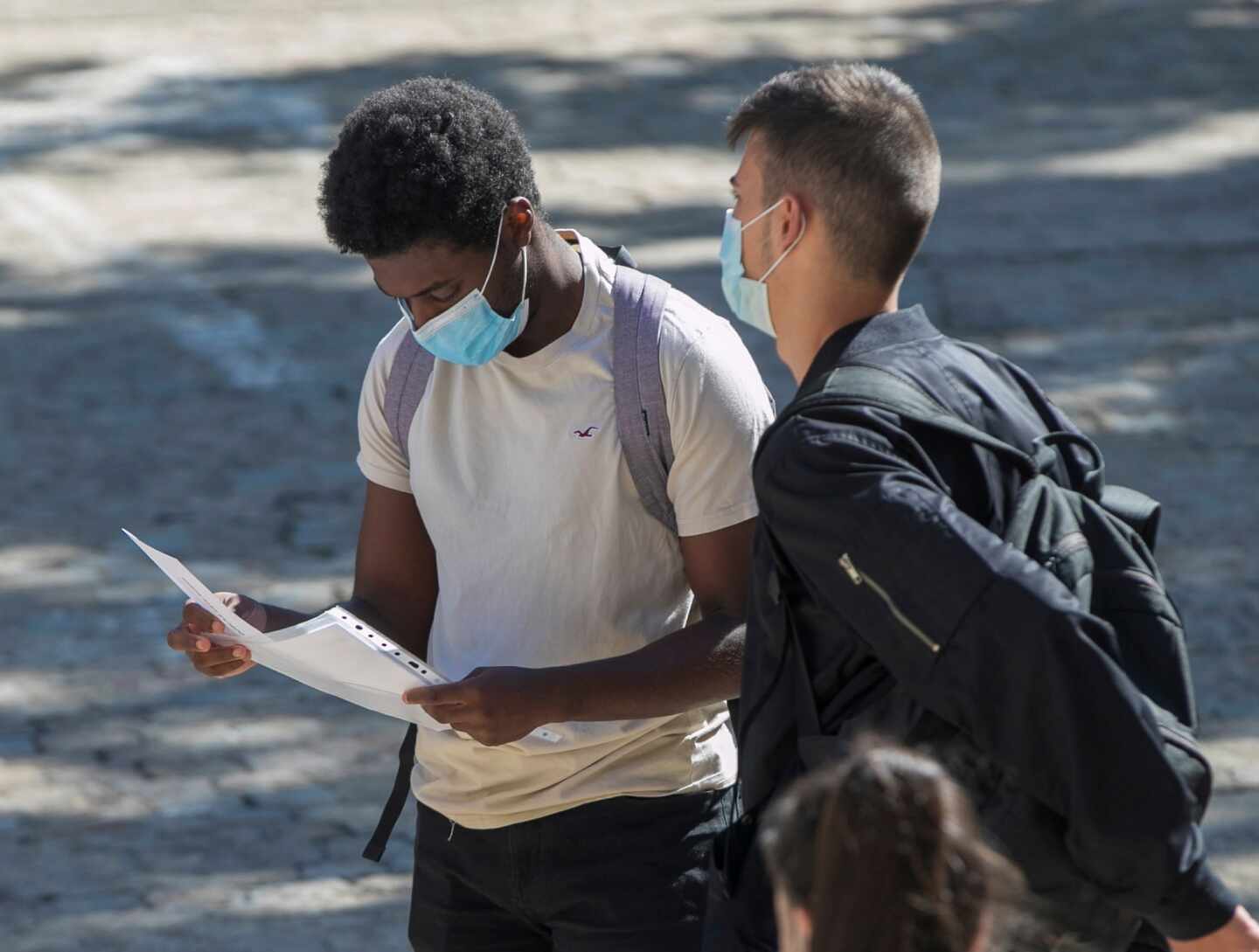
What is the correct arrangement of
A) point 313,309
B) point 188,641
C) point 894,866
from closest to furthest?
point 894,866 → point 188,641 → point 313,309

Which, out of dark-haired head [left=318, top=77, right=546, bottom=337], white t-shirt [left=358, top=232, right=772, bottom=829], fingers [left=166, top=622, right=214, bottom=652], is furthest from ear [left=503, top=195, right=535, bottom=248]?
fingers [left=166, top=622, right=214, bottom=652]

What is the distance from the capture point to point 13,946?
14.6ft

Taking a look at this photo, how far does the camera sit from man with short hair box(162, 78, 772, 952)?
263 centimetres

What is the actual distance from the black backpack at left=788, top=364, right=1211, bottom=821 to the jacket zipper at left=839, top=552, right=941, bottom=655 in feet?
0.52

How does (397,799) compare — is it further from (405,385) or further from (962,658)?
(962,658)

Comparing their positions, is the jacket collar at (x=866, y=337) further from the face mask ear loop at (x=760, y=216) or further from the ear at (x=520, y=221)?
the ear at (x=520, y=221)

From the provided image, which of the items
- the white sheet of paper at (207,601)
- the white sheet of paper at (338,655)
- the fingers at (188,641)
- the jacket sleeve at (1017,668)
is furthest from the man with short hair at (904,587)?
the fingers at (188,641)

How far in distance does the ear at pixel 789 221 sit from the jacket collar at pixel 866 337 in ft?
0.41

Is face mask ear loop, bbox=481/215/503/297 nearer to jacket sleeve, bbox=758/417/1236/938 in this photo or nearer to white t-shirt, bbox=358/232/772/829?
white t-shirt, bbox=358/232/772/829

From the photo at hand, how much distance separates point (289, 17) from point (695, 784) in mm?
10931

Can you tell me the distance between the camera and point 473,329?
269 centimetres

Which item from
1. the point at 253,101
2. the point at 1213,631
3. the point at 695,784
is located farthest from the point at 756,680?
the point at 253,101

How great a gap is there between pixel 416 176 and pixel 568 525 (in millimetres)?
532

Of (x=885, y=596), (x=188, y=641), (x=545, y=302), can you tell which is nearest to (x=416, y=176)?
(x=545, y=302)
